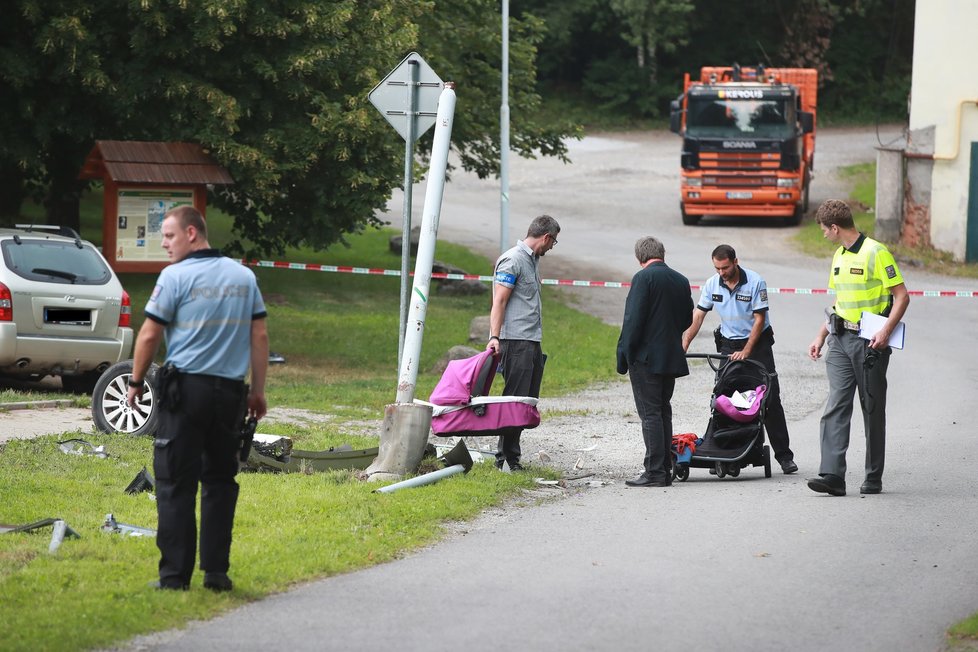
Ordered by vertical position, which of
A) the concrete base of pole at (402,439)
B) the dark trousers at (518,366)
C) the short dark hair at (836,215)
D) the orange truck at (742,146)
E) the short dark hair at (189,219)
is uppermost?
the orange truck at (742,146)

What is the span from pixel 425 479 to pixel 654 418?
1.71 meters

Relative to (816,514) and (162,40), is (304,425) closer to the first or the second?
(816,514)

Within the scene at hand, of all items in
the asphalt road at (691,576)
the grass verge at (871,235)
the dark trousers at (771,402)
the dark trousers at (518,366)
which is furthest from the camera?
the grass verge at (871,235)

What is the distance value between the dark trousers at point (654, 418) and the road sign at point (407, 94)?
2.44 m

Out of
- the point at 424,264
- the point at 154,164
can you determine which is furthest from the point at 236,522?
the point at 154,164

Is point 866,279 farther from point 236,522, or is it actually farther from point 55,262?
point 55,262

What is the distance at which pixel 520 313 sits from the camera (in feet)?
33.4

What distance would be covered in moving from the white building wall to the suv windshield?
19.7 m

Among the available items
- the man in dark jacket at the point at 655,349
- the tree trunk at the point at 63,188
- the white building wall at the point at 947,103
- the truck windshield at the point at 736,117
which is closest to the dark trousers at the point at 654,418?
the man in dark jacket at the point at 655,349

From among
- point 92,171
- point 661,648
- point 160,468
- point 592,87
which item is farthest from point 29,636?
point 592,87

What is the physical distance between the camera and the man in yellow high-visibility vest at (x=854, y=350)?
30.8 feet

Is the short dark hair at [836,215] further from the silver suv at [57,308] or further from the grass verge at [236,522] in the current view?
the silver suv at [57,308]

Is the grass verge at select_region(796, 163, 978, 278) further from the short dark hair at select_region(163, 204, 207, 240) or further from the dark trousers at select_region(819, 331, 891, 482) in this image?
the short dark hair at select_region(163, 204, 207, 240)

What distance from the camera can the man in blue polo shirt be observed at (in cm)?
1069
